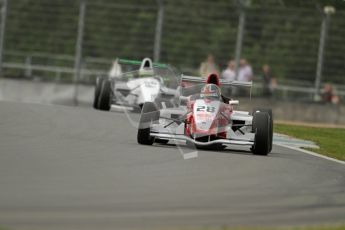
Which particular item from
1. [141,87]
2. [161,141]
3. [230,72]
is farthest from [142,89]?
[161,141]

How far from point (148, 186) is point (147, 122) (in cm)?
448

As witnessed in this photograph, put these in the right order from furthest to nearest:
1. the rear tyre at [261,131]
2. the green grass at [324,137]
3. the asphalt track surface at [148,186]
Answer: the green grass at [324,137]
the rear tyre at [261,131]
the asphalt track surface at [148,186]

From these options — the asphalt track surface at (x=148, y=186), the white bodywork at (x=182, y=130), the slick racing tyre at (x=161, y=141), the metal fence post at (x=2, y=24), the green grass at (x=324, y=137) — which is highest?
the metal fence post at (x=2, y=24)

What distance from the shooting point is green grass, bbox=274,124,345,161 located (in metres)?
16.3

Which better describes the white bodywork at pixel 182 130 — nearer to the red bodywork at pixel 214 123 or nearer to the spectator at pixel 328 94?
the red bodywork at pixel 214 123

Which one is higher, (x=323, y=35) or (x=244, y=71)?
(x=323, y=35)

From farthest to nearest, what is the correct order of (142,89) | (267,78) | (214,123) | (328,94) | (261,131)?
(267,78)
(328,94)
(142,89)
(214,123)
(261,131)

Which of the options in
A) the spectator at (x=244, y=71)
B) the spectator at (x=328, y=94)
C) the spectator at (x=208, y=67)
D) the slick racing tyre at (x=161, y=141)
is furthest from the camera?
the spectator at (x=328, y=94)

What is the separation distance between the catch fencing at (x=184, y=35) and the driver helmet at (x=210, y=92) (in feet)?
39.0

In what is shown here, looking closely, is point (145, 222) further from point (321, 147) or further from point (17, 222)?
point (321, 147)

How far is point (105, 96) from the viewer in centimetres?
2248

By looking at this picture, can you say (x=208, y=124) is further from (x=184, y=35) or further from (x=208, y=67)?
(x=184, y=35)

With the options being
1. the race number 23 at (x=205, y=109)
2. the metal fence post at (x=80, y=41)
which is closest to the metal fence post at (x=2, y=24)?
the metal fence post at (x=80, y=41)

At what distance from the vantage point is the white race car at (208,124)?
46.4 feet
